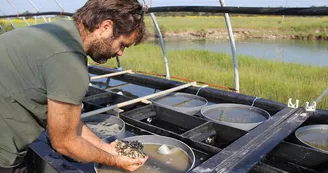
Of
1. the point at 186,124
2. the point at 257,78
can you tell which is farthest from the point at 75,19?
the point at 257,78

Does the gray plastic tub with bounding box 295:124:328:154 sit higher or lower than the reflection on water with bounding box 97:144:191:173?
higher

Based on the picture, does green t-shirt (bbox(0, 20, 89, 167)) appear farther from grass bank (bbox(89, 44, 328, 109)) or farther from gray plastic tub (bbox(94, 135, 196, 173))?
grass bank (bbox(89, 44, 328, 109))

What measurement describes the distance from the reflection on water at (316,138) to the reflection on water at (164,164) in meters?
0.89

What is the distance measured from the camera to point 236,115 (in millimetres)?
2562

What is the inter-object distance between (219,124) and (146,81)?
1.69 metres

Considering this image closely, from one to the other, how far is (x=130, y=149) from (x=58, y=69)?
2.51ft

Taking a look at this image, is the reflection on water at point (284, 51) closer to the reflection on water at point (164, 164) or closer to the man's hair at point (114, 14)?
the reflection on water at point (164, 164)

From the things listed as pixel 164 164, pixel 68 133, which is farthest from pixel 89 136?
pixel 164 164

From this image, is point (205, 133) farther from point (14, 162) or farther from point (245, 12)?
point (14, 162)

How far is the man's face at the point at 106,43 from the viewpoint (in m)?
1.27

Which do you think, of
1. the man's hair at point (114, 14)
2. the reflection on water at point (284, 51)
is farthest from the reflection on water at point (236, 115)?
the reflection on water at point (284, 51)

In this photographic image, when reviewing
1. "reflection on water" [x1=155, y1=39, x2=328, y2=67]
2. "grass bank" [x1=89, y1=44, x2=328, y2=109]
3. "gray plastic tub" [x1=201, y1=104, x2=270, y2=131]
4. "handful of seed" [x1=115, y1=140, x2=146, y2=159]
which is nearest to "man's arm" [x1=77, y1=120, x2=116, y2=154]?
"handful of seed" [x1=115, y1=140, x2=146, y2=159]

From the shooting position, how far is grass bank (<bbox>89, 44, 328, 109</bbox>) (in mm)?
4325

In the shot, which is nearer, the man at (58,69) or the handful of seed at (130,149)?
the man at (58,69)
